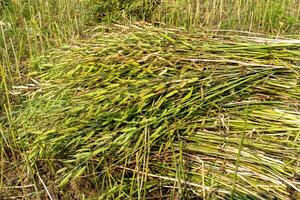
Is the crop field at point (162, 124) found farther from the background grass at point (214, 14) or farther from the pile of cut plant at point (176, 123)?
the background grass at point (214, 14)

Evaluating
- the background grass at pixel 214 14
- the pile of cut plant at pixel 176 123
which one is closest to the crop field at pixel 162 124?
the pile of cut plant at pixel 176 123

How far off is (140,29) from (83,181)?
0.88m

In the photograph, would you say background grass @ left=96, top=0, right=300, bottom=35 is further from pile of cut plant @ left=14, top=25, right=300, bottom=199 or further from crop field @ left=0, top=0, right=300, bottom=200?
pile of cut plant @ left=14, top=25, right=300, bottom=199

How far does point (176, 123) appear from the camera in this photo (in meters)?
1.48

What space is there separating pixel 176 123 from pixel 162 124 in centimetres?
6

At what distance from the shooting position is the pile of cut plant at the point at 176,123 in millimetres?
1380

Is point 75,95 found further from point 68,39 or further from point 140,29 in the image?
point 68,39

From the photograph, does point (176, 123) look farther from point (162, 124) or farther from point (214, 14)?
point (214, 14)

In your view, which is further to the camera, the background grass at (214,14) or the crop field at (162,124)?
the background grass at (214,14)

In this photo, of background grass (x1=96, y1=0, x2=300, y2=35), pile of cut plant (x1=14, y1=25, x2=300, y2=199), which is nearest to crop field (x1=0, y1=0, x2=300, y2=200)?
pile of cut plant (x1=14, y1=25, x2=300, y2=199)

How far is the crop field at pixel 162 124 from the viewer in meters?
1.39

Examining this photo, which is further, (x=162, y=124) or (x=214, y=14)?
(x=214, y=14)

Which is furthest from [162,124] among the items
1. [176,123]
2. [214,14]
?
[214,14]

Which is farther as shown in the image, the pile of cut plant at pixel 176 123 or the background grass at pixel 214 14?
the background grass at pixel 214 14
